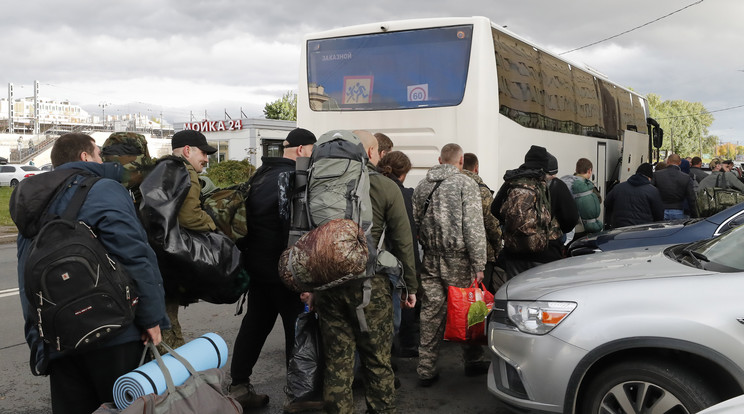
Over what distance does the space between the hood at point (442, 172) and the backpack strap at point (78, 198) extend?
105 inches

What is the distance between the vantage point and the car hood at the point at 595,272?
3.28 m

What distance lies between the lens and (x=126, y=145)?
3992 millimetres

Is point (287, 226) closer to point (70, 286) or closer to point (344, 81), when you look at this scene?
point (70, 286)

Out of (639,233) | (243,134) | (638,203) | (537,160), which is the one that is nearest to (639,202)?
(638,203)

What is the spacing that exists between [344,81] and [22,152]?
66.2 metres

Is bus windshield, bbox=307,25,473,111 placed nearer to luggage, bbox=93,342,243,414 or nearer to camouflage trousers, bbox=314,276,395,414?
camouflage trousers, bbox=314,276,395,414

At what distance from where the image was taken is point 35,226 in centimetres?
261

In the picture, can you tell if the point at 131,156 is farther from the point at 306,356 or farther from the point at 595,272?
the point at 595,272

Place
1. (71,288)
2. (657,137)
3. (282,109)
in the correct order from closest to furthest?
(71,288)
(657,137)
(282,109)

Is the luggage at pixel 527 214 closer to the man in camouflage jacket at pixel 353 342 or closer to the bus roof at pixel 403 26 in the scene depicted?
the man in camouflage jacket at pixel 353 342

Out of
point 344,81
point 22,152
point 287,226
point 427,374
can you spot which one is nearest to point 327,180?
point 287,226

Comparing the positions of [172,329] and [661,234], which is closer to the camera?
[172,329]

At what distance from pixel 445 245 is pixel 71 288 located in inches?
114

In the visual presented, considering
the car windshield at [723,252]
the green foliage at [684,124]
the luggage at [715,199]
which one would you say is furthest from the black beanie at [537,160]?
the green foliage at [684,124]
